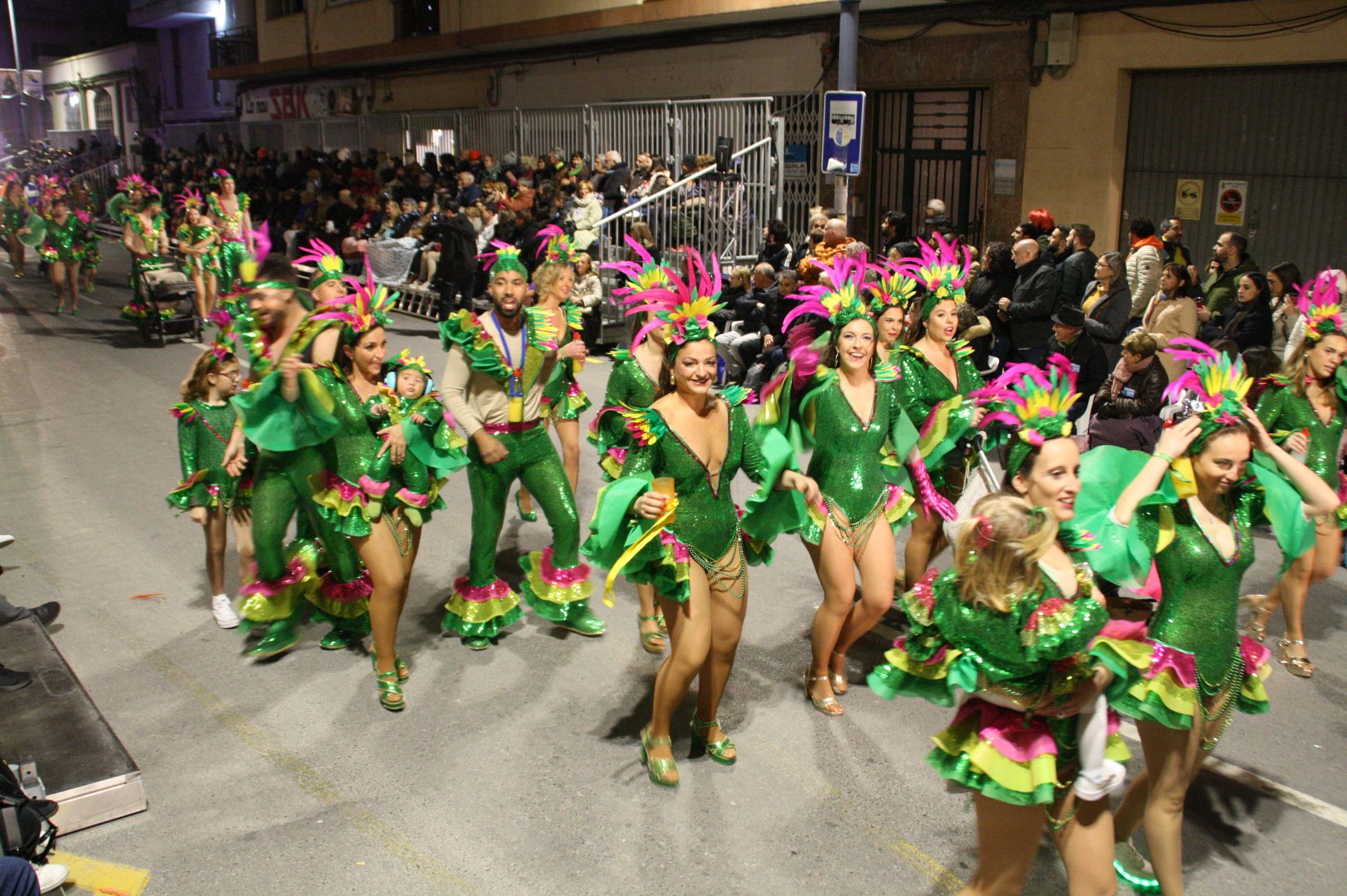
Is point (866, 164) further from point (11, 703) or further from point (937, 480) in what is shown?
point (11, 703)

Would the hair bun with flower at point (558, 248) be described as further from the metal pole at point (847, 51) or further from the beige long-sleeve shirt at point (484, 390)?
the metal pole at point (847, 51)

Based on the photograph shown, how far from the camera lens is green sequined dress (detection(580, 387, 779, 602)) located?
4.53 meters

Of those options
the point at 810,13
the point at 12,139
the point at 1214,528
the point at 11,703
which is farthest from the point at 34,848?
the point at 12,139

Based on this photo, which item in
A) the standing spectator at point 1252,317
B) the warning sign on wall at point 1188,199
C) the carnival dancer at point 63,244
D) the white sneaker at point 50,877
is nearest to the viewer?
the white sneaker at point 50,877

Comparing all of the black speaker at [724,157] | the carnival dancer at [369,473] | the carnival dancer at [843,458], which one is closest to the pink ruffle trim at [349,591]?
the carnival dancer at [369,473]

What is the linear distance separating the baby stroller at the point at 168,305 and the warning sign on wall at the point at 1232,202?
1262 centimetres

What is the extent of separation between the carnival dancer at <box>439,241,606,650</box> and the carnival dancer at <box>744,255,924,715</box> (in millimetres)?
1341

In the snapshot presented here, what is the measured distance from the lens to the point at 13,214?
20047 millimetres

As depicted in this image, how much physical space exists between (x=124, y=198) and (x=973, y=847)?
16445mm

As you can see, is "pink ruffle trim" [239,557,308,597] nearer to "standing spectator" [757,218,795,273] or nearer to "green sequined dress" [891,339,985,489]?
"green sequined dress" [891,339,985,489]

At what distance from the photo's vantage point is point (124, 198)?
1694cm

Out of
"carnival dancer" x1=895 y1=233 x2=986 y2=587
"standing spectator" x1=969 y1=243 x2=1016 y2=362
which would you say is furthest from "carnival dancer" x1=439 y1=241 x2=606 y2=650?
"standing spectator" x1=969 y1=243 x2=1016 y2=362

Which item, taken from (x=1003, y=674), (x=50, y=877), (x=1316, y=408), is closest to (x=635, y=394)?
(x=1003, y=674)

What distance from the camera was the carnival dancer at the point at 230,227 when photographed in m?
11.2
